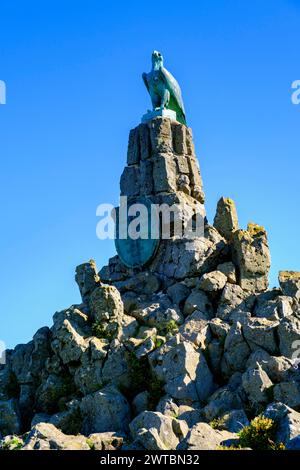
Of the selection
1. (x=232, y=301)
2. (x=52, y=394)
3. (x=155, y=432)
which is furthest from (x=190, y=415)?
(x=52, y=394)

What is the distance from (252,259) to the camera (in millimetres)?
31016

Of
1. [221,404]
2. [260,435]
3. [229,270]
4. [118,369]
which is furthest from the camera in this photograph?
[229,270]

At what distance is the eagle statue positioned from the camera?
36.1 m

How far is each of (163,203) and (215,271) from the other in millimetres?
4392

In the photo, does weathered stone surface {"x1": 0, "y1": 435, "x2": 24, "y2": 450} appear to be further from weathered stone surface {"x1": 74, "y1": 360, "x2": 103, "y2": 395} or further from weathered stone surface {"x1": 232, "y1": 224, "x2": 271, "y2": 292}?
weathered stone surface {"x1": 232, "y1": 224, "x2": 271, "y2": 292}

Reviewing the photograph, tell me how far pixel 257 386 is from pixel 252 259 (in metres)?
7.83

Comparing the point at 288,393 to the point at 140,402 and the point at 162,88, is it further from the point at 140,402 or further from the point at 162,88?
the point at 162,88

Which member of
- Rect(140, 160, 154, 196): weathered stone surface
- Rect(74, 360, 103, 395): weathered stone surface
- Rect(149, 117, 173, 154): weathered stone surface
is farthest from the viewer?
Rect(149, 117, 173, 154): weathered stone surface

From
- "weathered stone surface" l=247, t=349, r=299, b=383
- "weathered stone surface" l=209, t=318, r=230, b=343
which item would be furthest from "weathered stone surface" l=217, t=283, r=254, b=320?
"weathered stone surface" l=247, t=349, r=299, b=383

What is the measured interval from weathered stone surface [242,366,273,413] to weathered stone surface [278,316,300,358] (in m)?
1.96

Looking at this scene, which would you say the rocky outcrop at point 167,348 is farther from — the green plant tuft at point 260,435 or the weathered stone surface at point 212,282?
the green plant tuft at point 260,435

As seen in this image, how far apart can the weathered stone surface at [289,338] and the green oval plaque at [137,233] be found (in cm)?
823

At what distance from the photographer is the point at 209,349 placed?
27.7 metres

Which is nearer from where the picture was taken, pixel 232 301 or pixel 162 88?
pixel 232 301
